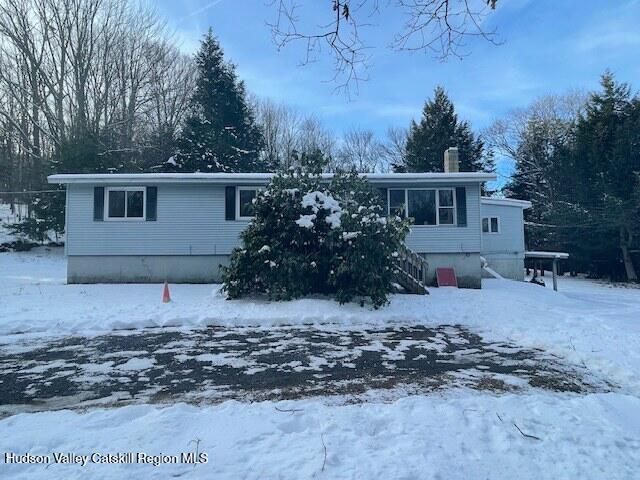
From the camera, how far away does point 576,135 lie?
891 inches

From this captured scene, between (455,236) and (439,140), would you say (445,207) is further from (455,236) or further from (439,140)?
(439,140)

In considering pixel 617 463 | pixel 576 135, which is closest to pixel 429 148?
pixel 576 135

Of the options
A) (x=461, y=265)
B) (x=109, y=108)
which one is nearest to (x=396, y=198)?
(x=461, y=265)

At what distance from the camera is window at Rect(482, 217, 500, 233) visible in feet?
57.8

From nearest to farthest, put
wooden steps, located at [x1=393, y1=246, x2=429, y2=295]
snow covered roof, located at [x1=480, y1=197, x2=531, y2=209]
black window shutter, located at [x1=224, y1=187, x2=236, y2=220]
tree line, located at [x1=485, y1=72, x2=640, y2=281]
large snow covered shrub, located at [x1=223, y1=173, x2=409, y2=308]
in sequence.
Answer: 1. large snow covered shrub, located at [x1=223, y1=173, x2=409, y2=308]
2. wooden steps, located at [x1=393, y1=246, x2=429, y2=295]
3. black window shutter, located at [x1=224, y1=187, x2=236, y2=220]
4. snow covered roof, located at [x1=480, y1=197, x2=531, y2=209]
5. tree line, located at [x1=485, y1=72, x2=640, y2=281]

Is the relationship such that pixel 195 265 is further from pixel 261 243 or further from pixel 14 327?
pixel 14 327

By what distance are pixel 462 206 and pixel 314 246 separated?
250 inches

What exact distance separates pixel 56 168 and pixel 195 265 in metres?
13.2

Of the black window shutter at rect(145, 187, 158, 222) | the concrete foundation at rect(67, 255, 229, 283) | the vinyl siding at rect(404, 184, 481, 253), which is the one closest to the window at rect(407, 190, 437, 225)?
the vinyl siding at rect(404, 184, 481, 253)

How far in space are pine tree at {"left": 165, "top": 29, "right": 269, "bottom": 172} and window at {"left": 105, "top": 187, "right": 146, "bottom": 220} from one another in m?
9.84

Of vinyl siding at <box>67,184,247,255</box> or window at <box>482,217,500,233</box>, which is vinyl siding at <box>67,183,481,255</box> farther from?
window at <box>482,217,500,233</box>

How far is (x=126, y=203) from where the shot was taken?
42.3 ft

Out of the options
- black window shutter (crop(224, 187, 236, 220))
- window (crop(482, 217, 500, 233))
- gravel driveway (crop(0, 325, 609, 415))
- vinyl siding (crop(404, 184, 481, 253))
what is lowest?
gravel driveway (crop(0, 325, 609, 415))

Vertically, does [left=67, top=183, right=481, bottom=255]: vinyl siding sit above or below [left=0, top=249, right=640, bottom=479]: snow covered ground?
above
